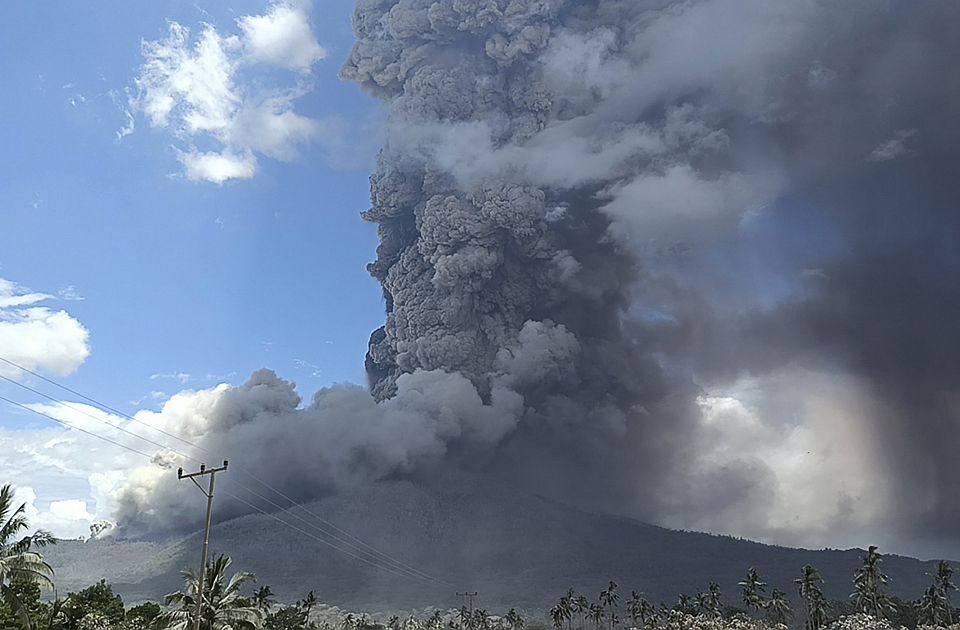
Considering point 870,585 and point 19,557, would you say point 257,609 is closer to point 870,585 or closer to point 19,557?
point 19,557

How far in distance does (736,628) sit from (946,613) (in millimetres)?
25323

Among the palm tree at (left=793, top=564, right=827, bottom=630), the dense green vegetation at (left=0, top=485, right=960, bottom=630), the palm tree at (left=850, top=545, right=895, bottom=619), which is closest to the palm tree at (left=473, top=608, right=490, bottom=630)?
the dense green vegetation at (left=0, top=485, right=960, bottom=630)

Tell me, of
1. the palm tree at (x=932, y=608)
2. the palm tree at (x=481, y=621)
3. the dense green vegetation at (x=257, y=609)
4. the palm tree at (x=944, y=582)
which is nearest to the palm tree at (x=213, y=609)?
the dense green vegetation at (x=257, y=609)

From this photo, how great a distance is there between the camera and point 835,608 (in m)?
162

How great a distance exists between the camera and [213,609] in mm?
38281

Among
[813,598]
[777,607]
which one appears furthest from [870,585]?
[777,607]

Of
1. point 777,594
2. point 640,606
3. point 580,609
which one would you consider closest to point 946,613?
point 777,594

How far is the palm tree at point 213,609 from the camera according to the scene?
123 feet

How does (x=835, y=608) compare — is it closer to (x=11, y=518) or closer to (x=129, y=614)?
(x=129, y=614)

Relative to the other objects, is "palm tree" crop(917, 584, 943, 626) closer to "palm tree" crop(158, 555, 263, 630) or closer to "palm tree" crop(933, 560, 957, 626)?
"palm tree" crop(933, 560, 957, 626)

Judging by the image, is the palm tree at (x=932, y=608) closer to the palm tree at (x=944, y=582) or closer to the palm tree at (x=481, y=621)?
the palm tree at (x=944, y=582)

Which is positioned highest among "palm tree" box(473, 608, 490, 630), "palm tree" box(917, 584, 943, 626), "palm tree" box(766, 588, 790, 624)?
"palm tree" box(917, 584, 943, 626)

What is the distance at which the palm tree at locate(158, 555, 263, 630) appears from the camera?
123 ft

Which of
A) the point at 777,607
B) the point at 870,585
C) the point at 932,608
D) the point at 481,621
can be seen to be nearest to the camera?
the point at 870,585
